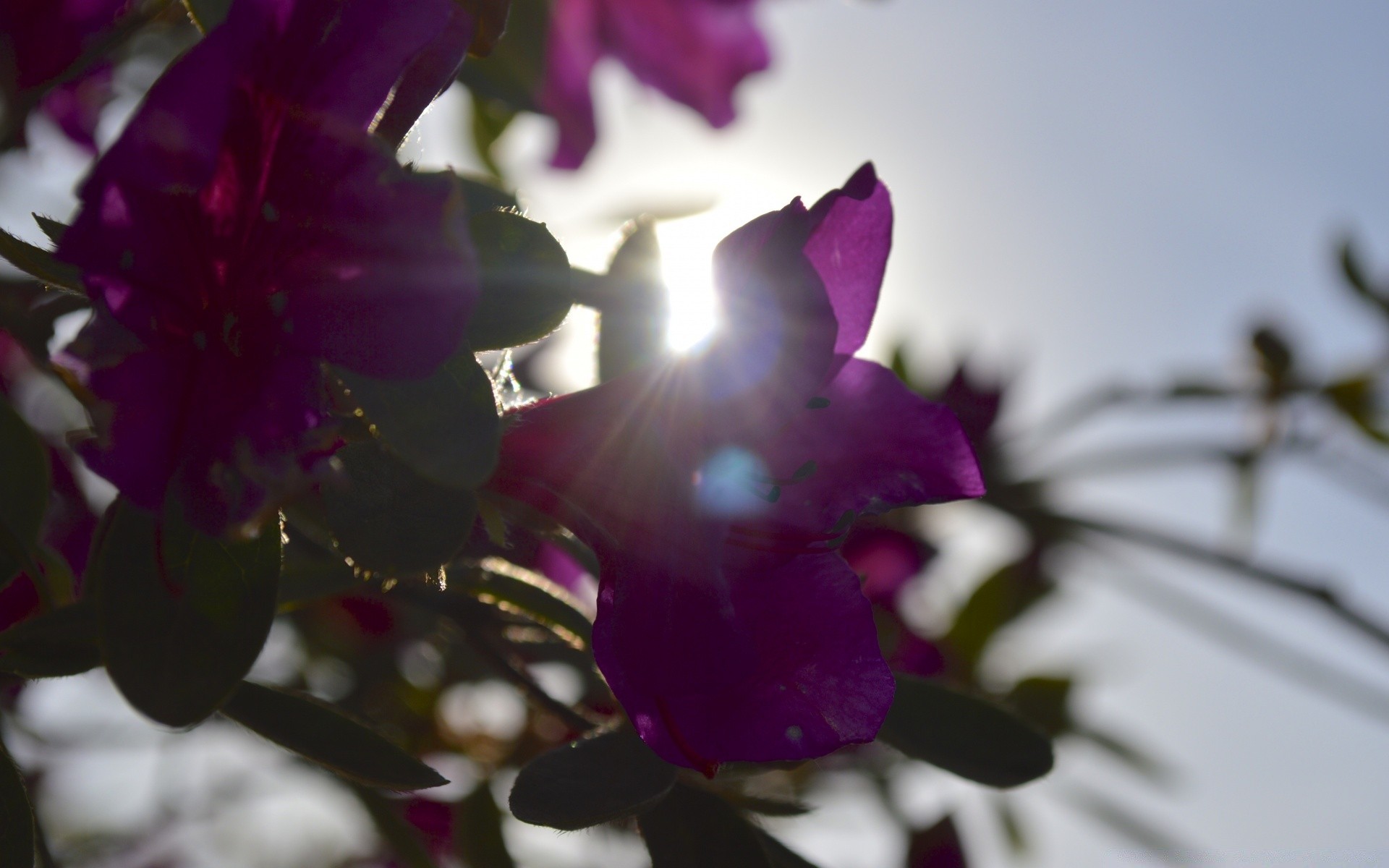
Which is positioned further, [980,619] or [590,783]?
[980,619]

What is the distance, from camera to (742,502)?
0.68 m

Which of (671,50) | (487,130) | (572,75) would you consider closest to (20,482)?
(572,75)

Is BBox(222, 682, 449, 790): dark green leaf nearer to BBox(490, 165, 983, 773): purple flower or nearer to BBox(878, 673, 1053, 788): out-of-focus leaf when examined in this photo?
BBox(490, 165, 983, 773): purple flower

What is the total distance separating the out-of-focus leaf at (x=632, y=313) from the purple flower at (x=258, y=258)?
25 centimetres

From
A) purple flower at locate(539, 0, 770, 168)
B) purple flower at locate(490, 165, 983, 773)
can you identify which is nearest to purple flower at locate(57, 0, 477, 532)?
purple flower at locate(490, 165, 983, 773)

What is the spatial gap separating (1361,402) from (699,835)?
210 cm

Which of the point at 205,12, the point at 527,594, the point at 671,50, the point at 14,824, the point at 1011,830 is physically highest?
the point at 205,12

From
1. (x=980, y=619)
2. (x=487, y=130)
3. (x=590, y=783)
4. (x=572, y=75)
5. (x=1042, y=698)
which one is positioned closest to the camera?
(x=590, y=783)

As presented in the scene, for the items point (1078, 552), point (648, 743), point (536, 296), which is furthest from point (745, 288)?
point (1078, 552)

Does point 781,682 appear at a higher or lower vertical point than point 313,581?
higher

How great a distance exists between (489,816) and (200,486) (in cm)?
71

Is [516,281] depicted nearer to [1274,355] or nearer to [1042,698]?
[1042,698]

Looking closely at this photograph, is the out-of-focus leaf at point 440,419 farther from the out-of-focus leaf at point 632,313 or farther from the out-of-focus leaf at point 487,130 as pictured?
the out-of-focus leaf at point 487,130

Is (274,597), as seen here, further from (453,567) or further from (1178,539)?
(1178,539)
